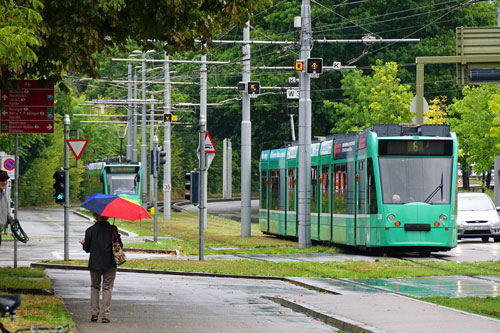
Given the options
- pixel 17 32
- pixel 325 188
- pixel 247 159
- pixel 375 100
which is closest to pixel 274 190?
pixel 247 159

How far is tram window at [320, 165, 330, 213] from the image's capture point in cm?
3366

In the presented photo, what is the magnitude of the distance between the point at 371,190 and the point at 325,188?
189 inches

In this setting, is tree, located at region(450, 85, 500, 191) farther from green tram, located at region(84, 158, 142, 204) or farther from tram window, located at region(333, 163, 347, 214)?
tram window, located at region(333, 163, 347, 214)

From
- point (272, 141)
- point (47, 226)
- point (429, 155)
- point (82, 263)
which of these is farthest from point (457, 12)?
point (82, 263)

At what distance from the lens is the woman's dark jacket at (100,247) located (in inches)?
605

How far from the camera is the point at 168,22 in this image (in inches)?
664

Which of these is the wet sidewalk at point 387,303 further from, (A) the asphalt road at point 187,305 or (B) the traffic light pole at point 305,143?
(B) the traffic light pole at point 305,143

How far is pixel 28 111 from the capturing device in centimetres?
2142

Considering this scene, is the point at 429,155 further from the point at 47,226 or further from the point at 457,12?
the point at 457,12

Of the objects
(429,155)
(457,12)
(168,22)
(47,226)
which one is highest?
(457,12)

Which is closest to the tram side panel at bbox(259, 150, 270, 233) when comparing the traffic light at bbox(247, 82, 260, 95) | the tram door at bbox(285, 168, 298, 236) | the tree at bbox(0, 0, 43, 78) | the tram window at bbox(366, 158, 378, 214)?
the traffic light at bbox(247, 82, 260, 95)

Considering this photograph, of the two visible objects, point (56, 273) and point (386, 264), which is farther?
point (386, 264)

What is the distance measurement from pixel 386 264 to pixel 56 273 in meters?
7.36

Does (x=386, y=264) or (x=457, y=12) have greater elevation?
(x=457, y=12)
